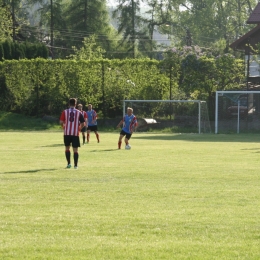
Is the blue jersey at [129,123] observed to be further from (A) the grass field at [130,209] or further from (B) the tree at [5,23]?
(B) the tree at [5,23]

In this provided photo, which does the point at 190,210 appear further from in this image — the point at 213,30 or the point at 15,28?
the point at 213,30

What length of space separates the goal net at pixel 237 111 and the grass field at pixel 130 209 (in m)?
20.7

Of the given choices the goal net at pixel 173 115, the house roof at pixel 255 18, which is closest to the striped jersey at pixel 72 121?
the goal net at pixel 173 115

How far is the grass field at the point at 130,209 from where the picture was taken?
8258mm

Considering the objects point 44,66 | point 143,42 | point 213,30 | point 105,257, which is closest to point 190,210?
point 105,257

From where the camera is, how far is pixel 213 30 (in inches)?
3477

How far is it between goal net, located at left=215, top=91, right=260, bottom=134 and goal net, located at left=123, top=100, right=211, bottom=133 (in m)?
0.87

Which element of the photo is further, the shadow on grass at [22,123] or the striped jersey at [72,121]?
A: the shadow on grass at [22,123]

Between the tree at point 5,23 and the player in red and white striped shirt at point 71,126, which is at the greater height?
the tree at point 5,23

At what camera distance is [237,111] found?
41.9 meters

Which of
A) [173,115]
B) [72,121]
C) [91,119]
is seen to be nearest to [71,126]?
[72,121]

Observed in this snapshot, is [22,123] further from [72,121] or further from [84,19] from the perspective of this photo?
[84,19]

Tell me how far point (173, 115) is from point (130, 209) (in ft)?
109

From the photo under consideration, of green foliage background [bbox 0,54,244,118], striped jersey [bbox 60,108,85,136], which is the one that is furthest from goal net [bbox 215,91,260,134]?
striped jersey [bbox 60,108,85,136]
